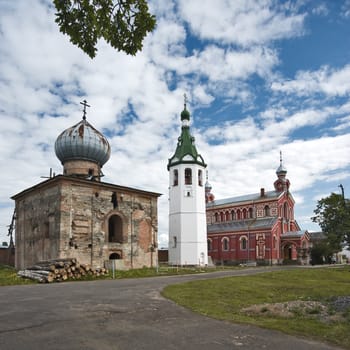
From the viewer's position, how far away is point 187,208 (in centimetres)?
3753

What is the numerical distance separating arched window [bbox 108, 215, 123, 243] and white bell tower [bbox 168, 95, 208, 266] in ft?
42.6

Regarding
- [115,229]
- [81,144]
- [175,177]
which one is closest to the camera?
[115,229]

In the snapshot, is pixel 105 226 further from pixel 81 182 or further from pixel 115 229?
pixel 81 182

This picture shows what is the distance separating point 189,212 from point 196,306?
28274 millimetres

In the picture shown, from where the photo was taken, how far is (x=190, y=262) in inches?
1423

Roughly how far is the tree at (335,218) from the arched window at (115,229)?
1292cm

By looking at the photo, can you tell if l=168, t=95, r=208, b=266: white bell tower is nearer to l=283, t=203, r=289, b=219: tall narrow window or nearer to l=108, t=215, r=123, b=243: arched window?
l=108, t=215, r=123, b=243: arched window

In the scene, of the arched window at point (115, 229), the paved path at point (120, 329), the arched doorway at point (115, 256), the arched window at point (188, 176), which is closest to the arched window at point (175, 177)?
the arched window at point (188, 176)

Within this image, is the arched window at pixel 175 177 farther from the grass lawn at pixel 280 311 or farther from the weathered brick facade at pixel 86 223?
the grass lawn at pixel 280 311

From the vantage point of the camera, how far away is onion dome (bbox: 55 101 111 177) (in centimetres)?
2625

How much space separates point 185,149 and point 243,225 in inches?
594

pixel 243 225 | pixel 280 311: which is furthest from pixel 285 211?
pixel 280 311

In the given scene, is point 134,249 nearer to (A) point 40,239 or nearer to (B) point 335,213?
(A) point 40,239

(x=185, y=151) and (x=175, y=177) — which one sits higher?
(x=185, y=151)
